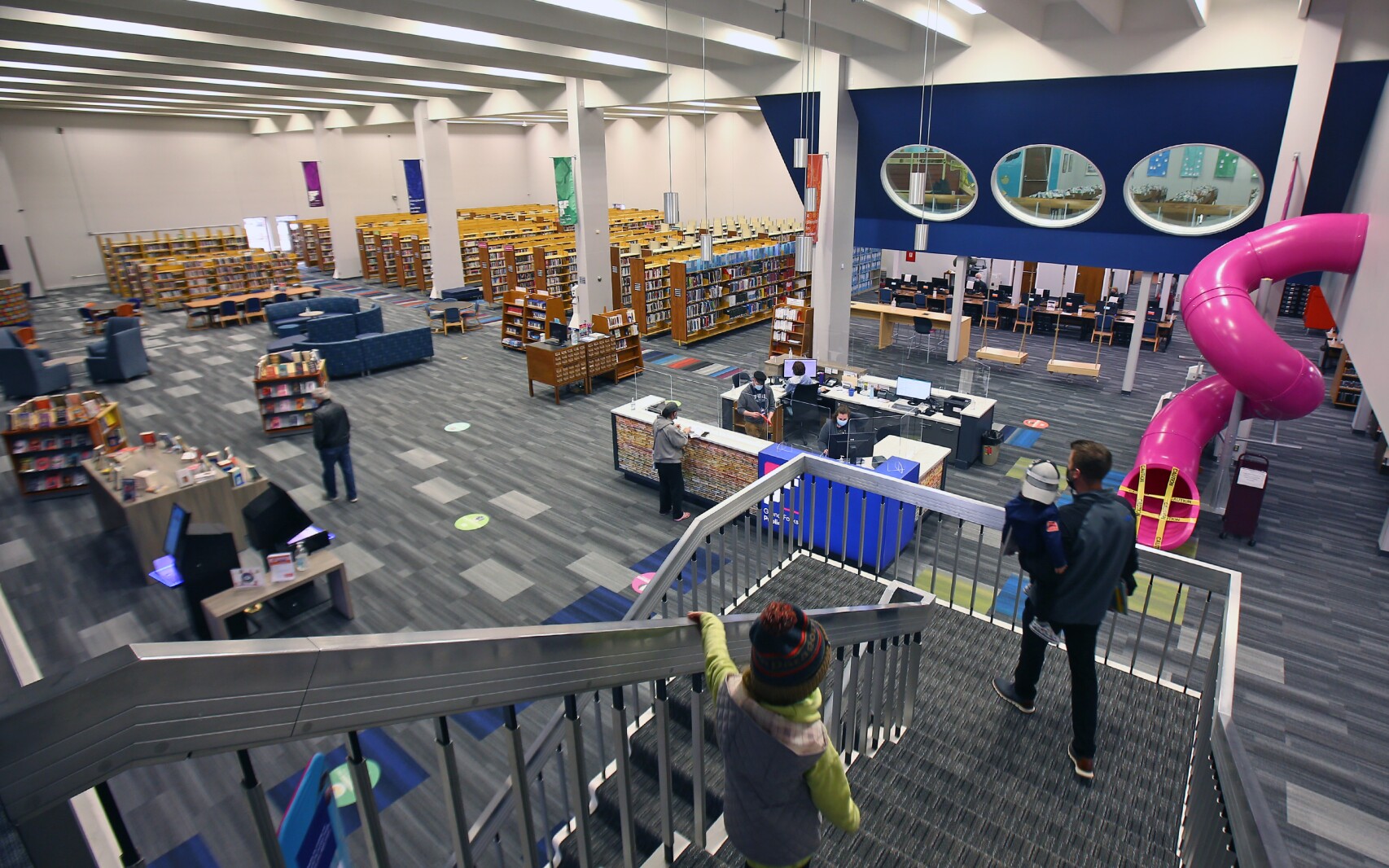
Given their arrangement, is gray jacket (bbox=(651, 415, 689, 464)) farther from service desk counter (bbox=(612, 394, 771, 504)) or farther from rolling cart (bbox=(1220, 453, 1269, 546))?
rolling cart (bbox=(1220, 453, 1269, 546))

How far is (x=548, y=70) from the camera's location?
14.2m

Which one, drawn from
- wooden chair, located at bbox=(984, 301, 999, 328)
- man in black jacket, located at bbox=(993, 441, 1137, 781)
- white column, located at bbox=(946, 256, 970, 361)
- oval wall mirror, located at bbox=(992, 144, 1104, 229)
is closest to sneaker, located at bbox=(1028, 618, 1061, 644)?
man in black jacket, located at bbox=(993, 441, 1137, 781)

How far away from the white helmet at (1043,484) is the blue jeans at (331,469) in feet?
26.6

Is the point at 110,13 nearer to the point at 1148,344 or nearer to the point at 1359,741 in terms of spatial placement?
the point at 1359,741

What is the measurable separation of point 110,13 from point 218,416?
6.05 m

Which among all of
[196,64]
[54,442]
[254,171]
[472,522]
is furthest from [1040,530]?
[254,171]

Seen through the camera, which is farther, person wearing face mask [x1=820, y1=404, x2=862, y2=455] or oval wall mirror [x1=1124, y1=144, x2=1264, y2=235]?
oval wall mirror [x1=1124, y1=144, x2=1264, y2=235]

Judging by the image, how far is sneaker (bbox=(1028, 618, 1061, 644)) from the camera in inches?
140

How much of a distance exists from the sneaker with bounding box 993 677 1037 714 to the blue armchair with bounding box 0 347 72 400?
1668cm

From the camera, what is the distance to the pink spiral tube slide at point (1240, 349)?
25.2 ft

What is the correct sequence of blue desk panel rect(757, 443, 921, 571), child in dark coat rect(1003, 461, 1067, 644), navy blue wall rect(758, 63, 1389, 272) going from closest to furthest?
1. child in dark coat rect(1003, 461, 1067, 644)
2. blue desk panel rect(757, 443, 921, 571)
3. navy blue wall rect(758, 63, 1389, 272)

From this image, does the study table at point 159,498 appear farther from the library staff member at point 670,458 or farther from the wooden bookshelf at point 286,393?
the library staff member at point 670,458

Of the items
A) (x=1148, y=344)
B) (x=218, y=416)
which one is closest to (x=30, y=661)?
(x=218, y=416)

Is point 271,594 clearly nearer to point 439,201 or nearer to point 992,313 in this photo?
point 439,201
